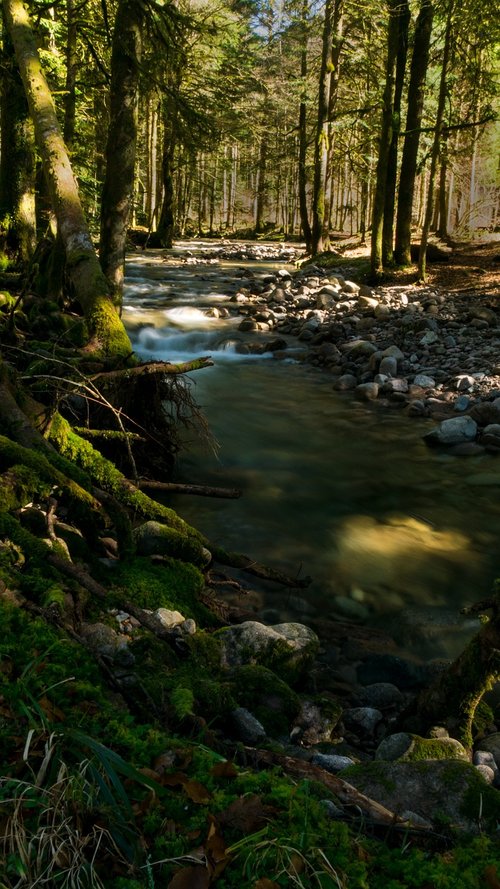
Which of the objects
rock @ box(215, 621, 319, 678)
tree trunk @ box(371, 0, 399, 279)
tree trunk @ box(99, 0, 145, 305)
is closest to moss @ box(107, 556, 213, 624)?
rock @ box(215, 621, 319, 678)

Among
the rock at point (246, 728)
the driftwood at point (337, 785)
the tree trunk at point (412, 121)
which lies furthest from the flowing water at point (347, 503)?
Result: the tree trunk at point (412, 121)

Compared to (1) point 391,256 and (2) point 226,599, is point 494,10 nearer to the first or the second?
(1) point 391,256

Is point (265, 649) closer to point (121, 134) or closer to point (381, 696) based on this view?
point (381, 696)

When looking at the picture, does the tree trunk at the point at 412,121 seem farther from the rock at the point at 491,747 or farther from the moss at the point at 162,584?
the rock at the point at 491,747

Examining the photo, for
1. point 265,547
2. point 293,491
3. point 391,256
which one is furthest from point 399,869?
point 391,256

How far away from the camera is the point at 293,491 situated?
7.59 m

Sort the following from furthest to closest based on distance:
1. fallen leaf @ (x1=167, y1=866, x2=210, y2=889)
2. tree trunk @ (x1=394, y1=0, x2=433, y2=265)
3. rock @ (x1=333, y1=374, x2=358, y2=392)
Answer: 1. tree trunk @ (x1=394, y1=0, x2=433, y2=265)
2. rock @ (x1=333, y1=374, x2=358, y2=392)
3. fallen leaf @ (x1=167, y1=866, x2=210, y2=889)

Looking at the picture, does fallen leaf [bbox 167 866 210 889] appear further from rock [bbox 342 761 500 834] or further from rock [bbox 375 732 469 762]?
rock [bbox 375 732 469 762]

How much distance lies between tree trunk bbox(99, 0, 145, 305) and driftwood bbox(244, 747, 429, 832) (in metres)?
6.81

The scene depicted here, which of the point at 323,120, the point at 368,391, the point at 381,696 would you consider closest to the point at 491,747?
the point at 381,696

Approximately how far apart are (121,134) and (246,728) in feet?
25.9

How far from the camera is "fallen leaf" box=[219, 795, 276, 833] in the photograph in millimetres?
1449

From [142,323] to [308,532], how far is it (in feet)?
31.2

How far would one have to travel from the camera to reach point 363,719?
3461 mm
